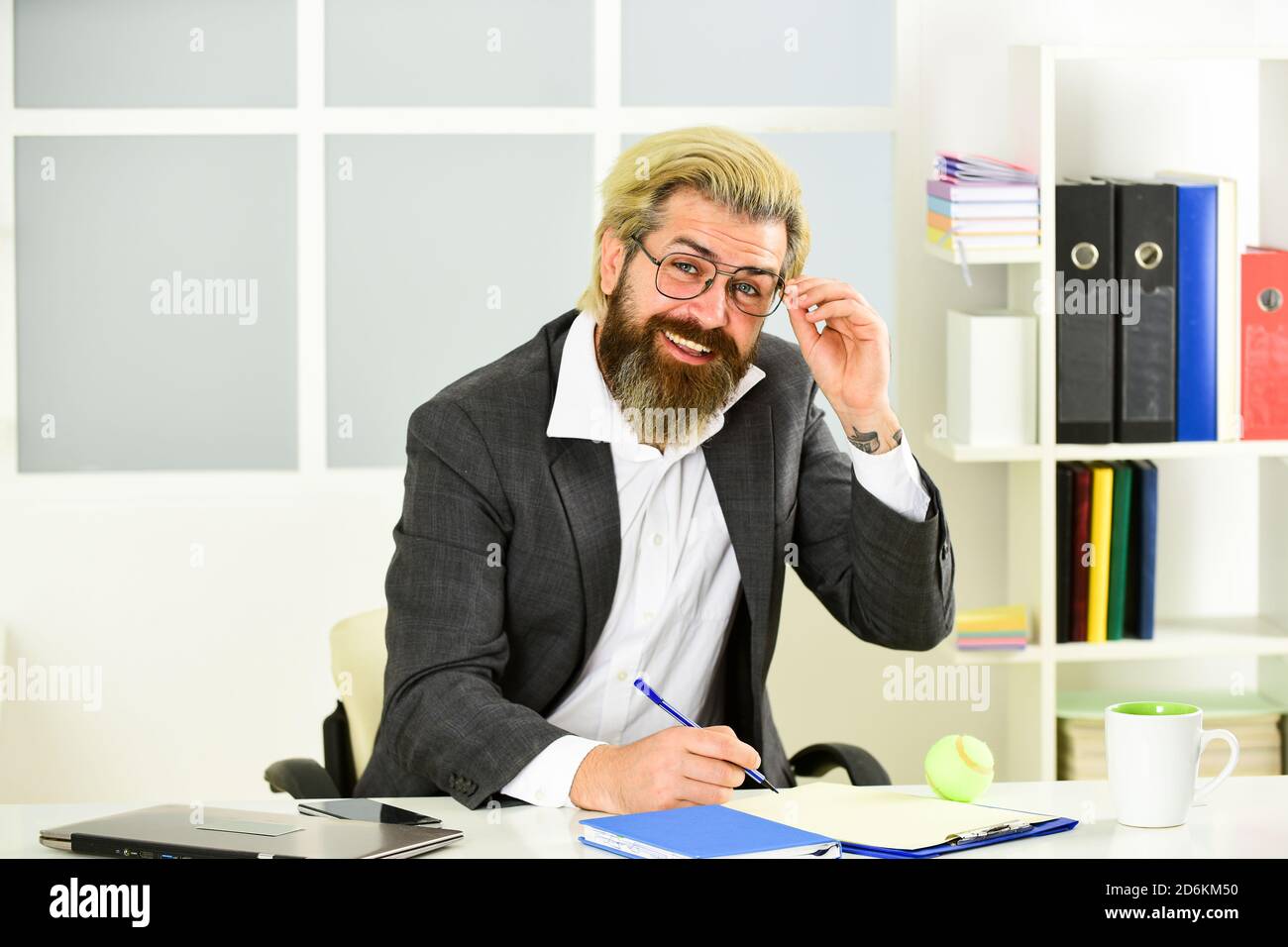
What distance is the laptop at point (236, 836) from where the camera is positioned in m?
1.37

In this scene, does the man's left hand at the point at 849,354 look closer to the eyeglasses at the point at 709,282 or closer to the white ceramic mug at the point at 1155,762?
the eyeglasses at the point at 709,282

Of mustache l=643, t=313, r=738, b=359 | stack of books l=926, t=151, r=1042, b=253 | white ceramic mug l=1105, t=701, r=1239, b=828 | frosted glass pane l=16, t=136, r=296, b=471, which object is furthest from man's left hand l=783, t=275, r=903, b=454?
frosted glass pane l=16, t=136, r=296, b=471

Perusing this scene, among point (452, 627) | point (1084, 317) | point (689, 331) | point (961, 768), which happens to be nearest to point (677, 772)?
point (961, 768)

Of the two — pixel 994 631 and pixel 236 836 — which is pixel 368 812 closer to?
pixel 236 836

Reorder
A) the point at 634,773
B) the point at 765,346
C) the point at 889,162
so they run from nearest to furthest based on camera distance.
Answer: the point at 634,773 < the point at 765,346 < the point at 889,162

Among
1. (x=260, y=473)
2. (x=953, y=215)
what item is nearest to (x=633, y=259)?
(x=953, y=215)

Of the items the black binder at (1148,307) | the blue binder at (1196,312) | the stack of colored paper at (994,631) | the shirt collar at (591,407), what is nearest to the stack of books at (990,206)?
the black binder at (1148,307)

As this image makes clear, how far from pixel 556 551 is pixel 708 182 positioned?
55 centimetres

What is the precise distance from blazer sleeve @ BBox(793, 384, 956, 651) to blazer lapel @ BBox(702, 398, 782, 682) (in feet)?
0.31

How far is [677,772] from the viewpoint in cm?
156
